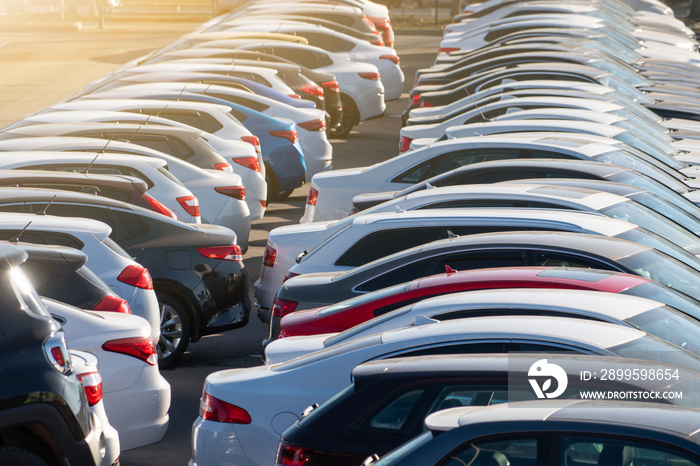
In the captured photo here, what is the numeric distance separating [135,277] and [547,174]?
3798 mm

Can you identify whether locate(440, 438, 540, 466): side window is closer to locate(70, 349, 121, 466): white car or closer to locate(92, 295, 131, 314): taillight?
locate(70, 349, 121, 466): white car

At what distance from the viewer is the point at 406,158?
1115cm

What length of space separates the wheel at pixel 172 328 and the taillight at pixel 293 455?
189 inches

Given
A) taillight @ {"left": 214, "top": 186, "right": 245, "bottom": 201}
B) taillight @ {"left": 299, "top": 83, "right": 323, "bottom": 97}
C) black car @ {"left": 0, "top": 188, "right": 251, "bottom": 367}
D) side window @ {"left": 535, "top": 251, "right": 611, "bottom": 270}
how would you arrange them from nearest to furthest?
side window @ {"left": 535, "top": 251, "right": 611, "bottom": 270}
black car @ {"left": 0, "top": 188, "right": 251, "bottom": 367}
taillight @ {"left": 214, "top": 186, "right": 245, "bottom": 201}
taillight @ {"left": 299, "top": 83, "right": 323, "bottom": 97}

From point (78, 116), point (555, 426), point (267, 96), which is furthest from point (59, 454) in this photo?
point (267, 96)

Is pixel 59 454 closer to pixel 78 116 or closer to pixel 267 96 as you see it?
pixel 78 116

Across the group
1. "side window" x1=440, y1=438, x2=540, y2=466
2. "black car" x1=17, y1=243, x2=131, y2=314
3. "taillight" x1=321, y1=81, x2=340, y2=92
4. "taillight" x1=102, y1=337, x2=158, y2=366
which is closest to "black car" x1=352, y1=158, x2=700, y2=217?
"black car" x1=17, y1=243, x2=131, y2=314

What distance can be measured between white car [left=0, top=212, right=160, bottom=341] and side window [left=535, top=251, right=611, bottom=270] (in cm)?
Result: 303

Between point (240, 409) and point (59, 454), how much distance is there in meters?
0.97

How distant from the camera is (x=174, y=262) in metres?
9.48

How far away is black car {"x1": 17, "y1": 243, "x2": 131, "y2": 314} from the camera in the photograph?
7277 millimetres

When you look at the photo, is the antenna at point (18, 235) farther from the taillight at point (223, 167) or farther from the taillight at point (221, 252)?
the taillight at point (223, 167)

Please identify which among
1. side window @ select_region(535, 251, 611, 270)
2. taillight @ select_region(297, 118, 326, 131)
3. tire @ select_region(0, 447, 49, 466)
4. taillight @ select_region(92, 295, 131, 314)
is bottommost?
taillight @ select_region(297, 118, 326, 131)

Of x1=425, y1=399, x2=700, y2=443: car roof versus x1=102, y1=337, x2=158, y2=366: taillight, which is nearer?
x1=425, y1=399, x2=700, y2=443: car roof
